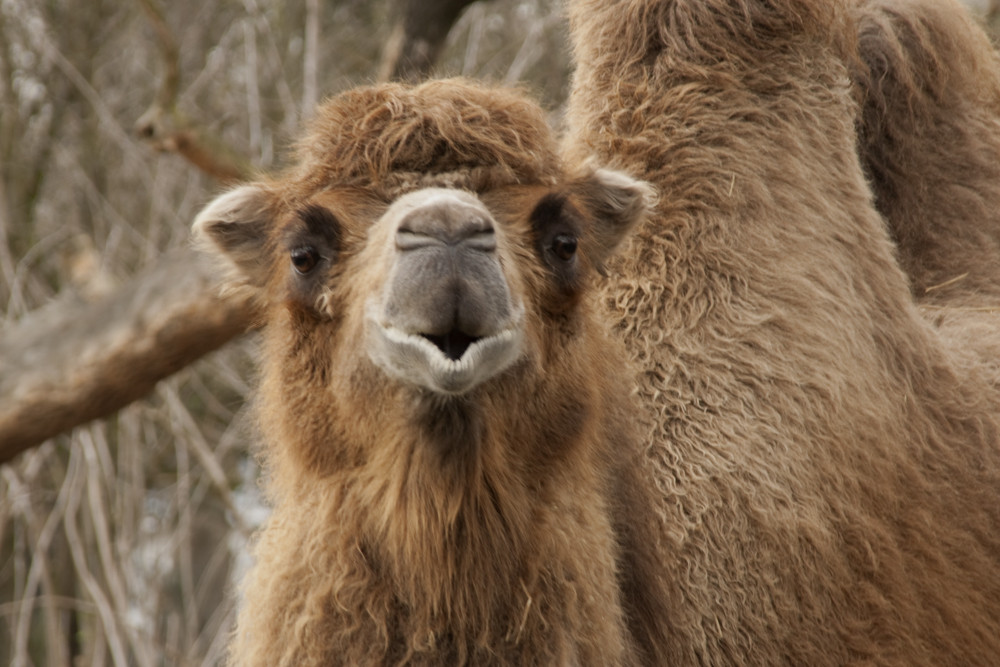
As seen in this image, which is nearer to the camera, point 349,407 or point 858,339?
point 349,407

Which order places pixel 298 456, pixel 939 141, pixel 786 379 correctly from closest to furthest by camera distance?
1. pixel 298 456
2. pixel 786 379
3. pixel 939 141

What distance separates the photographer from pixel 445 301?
2355 mm

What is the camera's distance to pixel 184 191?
9.05 metres

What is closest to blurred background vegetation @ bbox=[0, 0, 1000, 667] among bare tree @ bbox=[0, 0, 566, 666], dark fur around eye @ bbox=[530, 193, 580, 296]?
bare tree @ bbox=[0, 0, 566, 666]

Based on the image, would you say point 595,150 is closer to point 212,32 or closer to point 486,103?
point 486,103

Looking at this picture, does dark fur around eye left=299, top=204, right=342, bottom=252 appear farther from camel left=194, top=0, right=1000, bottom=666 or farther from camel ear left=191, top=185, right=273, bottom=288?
camel ear left=191, top=185, right=273, bottom=288

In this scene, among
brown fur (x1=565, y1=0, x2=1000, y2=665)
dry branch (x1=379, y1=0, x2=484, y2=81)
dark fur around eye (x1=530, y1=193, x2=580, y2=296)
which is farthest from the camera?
dry branch (x1=379, y1=0, x2=484, y2=81)

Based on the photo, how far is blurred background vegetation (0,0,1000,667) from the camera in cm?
715

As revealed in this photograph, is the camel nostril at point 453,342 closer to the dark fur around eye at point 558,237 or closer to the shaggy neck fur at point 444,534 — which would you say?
the shaggy neck fur at point 444,534

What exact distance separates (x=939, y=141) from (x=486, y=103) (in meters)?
2.12

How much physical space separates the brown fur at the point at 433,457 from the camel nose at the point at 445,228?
168 mm

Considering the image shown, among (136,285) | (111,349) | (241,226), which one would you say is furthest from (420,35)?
(241,226)

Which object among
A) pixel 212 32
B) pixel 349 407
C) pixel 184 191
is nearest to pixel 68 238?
pixel 184 191

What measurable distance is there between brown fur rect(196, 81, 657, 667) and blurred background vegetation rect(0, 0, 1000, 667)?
3742mm
